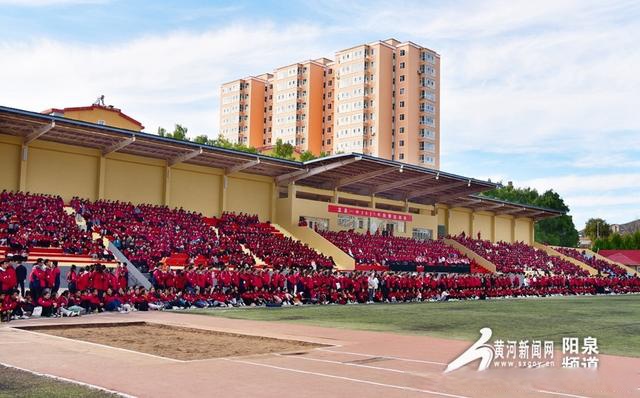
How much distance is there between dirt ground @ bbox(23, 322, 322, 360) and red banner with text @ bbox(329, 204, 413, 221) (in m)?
29.8

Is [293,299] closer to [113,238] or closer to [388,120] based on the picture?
[113,238]

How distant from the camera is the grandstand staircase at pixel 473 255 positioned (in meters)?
50.1

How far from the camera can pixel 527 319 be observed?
61.7 feet

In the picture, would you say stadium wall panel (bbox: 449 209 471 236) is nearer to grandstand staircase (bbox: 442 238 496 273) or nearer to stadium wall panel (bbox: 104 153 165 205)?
grandstand staircase (bbox: 442 238 496 273)

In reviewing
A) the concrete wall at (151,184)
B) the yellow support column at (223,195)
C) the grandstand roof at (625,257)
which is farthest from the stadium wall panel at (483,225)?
the yellow support column at (223,195)

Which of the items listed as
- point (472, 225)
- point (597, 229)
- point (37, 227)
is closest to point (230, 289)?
point (37, 227)

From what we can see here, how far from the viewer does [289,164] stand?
136 ft

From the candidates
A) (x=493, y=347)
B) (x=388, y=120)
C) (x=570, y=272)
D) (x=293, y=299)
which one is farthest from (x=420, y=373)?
(x=388, y=120)

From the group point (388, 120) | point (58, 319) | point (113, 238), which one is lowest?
point (58, 319)

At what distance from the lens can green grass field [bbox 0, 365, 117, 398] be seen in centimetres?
706

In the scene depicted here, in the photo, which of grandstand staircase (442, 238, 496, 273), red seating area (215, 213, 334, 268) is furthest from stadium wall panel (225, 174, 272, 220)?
grandstand staircase (442, 238, 496, 273)

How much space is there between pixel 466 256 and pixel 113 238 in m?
31.1

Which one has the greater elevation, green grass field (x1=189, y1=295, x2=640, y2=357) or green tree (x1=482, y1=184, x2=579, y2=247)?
green tree (x1=482, y1=184, x2=579, y2=247)

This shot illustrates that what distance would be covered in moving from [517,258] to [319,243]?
878 inches
